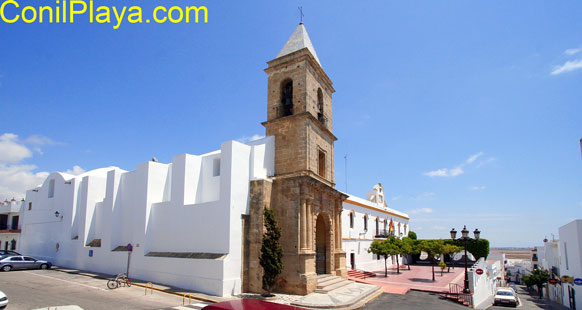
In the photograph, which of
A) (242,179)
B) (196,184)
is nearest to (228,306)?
(242,179)

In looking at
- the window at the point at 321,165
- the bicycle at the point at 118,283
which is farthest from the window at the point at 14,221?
the window at the point at 321,165

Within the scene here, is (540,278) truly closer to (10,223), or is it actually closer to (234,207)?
(234,207)

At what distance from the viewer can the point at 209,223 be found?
55.3ft

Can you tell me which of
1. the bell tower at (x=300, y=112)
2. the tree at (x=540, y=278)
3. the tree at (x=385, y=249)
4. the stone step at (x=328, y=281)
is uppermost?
the bell tower at (x=300, y=112)

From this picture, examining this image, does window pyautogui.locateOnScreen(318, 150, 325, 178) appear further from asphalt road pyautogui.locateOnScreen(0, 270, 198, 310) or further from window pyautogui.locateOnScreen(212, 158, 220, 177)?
asphalt road pyautogui.locateOnScreen(0, 270, 198, 310)

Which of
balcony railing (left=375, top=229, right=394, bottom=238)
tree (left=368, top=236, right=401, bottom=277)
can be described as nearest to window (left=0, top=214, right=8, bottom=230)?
tree (left=368, top=236, right=401, bottom=277)

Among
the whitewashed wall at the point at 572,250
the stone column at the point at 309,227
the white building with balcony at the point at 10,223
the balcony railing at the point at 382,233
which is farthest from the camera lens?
the balcony railing at the point at 382,233

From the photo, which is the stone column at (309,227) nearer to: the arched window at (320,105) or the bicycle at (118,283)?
the arched window at (320,105)

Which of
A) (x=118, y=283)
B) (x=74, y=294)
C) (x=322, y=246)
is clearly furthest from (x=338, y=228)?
(x=74, y=294)

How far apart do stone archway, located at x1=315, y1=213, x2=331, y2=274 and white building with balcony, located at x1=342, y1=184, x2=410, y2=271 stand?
635 centimetres

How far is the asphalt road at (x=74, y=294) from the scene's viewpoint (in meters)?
12.8

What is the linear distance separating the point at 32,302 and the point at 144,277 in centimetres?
610

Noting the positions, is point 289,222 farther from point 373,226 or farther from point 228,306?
point 373,226

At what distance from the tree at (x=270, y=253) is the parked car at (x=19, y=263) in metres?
17.4
